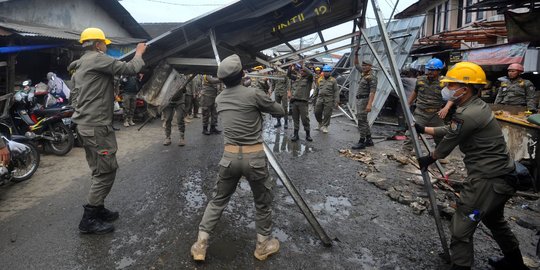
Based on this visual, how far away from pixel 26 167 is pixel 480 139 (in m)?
6.30

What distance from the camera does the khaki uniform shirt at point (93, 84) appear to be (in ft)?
10.9

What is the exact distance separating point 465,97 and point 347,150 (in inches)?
182

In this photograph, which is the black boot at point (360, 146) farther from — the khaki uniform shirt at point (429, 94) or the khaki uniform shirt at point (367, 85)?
the khaki uniform shirt at point (429, 94)

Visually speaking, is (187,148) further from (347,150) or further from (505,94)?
(505,94)

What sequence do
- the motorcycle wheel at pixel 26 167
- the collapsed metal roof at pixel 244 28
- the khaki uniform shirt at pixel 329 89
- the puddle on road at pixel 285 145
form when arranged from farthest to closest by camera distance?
the khaki uniform shirt at pixel 329 89 → the puddle on road at pixel 285 145 → the motorcycle wheel at pixel 26 167 → the collapsed metal roof at pixel 244 28

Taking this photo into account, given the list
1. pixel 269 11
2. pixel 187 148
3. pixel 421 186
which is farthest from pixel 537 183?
A: pixel 187 148

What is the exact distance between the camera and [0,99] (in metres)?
6.41

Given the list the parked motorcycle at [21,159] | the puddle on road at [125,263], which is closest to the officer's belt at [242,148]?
the puddle on road at [125,263]

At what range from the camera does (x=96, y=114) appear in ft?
11.1

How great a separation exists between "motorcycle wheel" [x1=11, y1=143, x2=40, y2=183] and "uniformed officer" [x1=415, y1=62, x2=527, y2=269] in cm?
592

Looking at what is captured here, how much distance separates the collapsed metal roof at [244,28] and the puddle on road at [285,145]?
9.22ft

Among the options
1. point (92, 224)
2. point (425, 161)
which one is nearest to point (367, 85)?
point (425, 161)

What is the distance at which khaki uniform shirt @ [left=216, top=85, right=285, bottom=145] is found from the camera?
296cm

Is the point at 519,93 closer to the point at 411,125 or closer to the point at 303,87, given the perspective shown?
the point at 303,87
